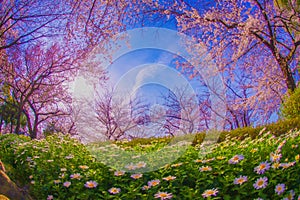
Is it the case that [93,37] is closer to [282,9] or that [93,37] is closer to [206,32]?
[206,32]

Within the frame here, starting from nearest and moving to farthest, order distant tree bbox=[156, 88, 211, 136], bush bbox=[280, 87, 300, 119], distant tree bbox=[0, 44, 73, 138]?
distant tree bbox=[156, 88, 211, 136], bush bbox=[280, 87, 300, 119], distant tree bbox=[0, 44, 73, 138]

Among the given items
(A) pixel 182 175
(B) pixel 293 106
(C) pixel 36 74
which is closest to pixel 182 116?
(B) pixel 293 106

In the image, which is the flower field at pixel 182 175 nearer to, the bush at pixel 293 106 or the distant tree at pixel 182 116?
the distant tree at pixel 182 116

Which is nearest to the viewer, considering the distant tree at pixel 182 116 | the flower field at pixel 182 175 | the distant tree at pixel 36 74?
the flower field at pixel 182 175

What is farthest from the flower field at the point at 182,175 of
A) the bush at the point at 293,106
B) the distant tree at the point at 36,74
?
the distant tree at the point at 36,74

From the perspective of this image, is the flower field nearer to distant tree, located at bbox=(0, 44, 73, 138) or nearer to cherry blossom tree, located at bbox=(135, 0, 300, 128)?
cherry blossom tree, located at bbox=(135, 0, 300, 128)

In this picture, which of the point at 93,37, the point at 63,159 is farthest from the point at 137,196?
the point at 93,37

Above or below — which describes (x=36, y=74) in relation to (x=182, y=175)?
above

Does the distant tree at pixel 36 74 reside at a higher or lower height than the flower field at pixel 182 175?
higher

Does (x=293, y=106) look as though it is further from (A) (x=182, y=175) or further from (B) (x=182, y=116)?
(A) (x=182, y=175)

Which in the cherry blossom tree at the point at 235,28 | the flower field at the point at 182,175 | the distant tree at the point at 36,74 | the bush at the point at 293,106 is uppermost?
the distant tree at the point at 36,74

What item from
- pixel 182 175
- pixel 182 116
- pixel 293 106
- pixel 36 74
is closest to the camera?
pixel 182 175

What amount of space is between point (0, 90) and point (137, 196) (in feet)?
49.1

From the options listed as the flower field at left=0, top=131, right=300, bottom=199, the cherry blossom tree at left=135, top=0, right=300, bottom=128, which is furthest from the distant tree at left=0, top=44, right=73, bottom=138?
the flower field at left=0, top=131, right=300, bottom=199
